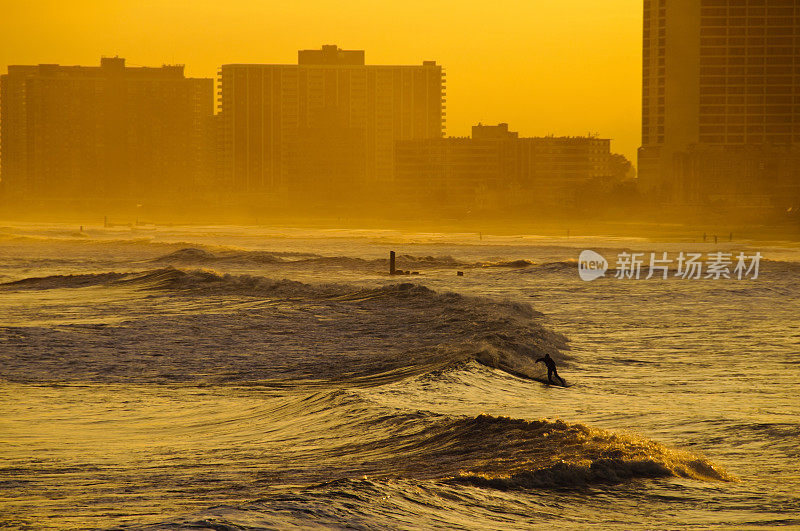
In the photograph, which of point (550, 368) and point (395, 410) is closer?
point (395, 410)

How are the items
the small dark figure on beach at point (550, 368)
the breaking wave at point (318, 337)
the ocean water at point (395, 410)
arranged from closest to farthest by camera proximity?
1. the ocean water at point (395, 410)
2. the small dark figure on beach at point (550, 368)
3. the breaking wave at point (318, 337)

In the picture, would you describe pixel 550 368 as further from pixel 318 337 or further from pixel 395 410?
pixel 318 337

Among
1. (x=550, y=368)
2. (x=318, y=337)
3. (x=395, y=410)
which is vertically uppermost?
(x=550, y=368)

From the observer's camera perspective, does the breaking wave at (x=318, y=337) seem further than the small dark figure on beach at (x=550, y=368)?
Yes

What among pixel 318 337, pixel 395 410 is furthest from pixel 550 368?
pixel 318 337

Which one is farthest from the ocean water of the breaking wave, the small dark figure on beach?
the small dark figure on beach

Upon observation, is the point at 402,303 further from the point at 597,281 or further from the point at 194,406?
the point at 194,406

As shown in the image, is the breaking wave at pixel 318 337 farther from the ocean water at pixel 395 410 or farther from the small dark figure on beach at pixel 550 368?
the small dark figure on beach at pixel 550 368

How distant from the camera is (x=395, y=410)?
59.1 feet

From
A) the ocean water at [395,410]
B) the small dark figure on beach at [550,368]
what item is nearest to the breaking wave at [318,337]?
the ocean water at [395,410]

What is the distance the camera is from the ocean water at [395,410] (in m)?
12.2

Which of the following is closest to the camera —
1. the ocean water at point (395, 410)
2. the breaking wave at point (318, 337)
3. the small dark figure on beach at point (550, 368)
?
the ocean water at point (395, 410)


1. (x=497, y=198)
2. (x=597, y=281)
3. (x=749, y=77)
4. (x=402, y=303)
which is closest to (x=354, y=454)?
(x=402, y=303)

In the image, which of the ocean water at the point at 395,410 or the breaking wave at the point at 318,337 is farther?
the breaking wave at the point at 318,337
